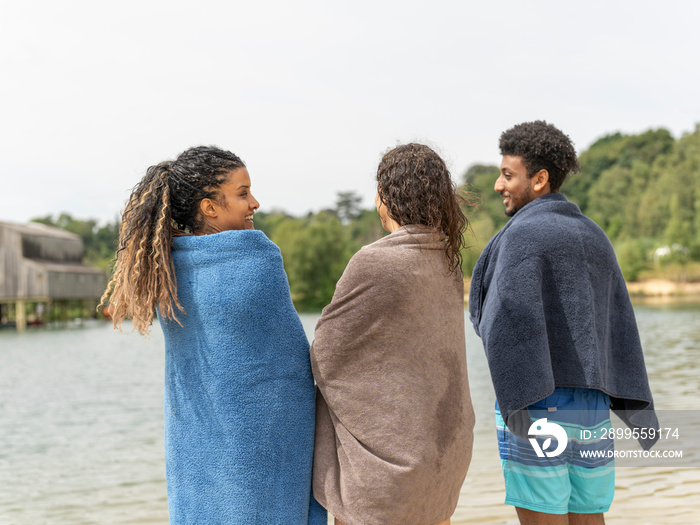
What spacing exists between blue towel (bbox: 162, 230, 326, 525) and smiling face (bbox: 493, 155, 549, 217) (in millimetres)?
983

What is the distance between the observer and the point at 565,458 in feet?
7.29

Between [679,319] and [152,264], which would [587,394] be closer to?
[152,264]

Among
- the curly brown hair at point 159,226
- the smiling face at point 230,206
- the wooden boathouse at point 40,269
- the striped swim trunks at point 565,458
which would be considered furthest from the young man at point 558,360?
the wooden boathouse at point 40,269

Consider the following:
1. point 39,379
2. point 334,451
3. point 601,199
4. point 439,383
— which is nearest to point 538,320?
point 439,383

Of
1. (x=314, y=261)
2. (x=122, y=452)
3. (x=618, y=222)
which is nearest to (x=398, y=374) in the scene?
(x=122, y=452)

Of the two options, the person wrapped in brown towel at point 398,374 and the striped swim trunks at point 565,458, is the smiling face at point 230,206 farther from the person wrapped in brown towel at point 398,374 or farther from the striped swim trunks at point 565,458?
the striped swim trunks at point 565,458

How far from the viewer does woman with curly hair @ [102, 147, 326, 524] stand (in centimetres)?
194

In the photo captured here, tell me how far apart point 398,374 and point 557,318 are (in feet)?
2.22

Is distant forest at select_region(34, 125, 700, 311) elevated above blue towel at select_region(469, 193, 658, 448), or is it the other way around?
blue towel at select_region(469, 193, 658, 448)

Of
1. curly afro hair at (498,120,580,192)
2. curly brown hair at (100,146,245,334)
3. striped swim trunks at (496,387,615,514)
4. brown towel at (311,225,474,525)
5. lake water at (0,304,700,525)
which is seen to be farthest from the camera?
lake water at (0,304,700,525)

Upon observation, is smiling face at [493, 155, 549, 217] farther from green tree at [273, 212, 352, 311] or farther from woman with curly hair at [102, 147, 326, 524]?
green tree at [273, 212, 352, 311]

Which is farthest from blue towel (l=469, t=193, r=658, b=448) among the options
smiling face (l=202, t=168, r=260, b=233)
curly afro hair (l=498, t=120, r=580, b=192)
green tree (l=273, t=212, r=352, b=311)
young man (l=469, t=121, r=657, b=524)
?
green tree (l=273, t=212, r=352, b=311)

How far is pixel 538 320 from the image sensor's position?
2172 millimetres

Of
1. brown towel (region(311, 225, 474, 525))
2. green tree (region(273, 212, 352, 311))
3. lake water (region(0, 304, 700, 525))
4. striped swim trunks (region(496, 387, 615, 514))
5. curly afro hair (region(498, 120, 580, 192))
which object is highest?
curly afro hair (region(498, 120, 580, 192))
